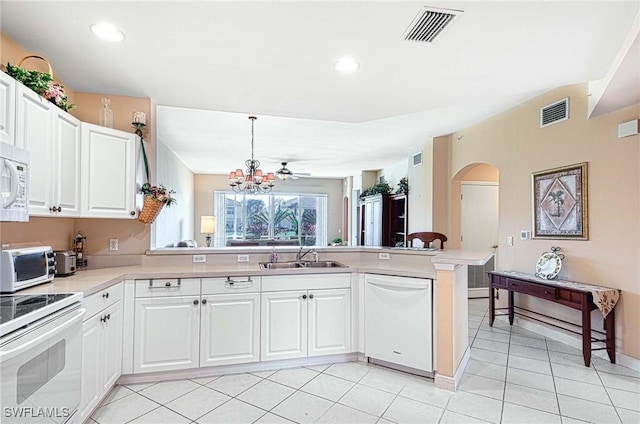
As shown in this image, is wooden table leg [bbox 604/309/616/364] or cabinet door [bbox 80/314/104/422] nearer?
cabinet door [bbox 80/314/104/422]

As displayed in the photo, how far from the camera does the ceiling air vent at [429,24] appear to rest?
1.90m

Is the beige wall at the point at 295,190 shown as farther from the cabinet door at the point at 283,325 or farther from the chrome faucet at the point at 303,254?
the cabinet door at the point at 283,325

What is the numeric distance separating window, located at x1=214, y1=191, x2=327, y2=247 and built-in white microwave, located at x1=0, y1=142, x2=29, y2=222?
7.91 m

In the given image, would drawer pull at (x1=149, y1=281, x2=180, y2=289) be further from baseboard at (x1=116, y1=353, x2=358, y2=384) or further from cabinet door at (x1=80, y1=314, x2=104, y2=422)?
baseboard at (x1=116, y1=353, x2=358, y2=384)

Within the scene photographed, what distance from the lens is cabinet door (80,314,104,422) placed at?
202 cm

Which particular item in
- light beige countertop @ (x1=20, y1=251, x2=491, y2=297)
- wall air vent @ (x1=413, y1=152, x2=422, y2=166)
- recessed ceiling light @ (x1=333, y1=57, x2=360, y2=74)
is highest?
recessed ceiling light @ (x1=333, y1=57, x2=360, y2=74)

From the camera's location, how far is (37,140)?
6.89ft

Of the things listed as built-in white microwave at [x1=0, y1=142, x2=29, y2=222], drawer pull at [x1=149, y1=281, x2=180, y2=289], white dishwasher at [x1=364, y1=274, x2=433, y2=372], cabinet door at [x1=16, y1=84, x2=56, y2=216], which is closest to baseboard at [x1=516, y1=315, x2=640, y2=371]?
white dishwasher at [x1=364, y1=274, x2=433, y2=372]

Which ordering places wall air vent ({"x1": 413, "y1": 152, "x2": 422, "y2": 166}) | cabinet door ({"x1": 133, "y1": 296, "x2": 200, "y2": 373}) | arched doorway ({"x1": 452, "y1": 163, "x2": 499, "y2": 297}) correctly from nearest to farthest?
cabinet door ({"x1": 133, "y1": 296, "x2": 200, "y2": 373}), arched doorway ({"x1": 452, "y1": 163, "x2": 499, "y2": 297}), wall air vent ({"x1": 413, "y1": 152, "x2": 422, "y2": 166})

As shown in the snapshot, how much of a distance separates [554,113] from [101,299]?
14.8ft

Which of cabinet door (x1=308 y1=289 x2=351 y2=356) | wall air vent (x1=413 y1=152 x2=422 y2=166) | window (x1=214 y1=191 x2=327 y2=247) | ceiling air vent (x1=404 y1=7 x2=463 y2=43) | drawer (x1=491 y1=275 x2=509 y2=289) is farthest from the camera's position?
window (x1=214 y1=191 x2=327 y2=247)

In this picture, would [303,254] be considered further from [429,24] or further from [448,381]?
[429,24]

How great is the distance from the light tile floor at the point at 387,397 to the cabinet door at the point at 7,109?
175 centimetres

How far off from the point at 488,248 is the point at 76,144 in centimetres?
583
